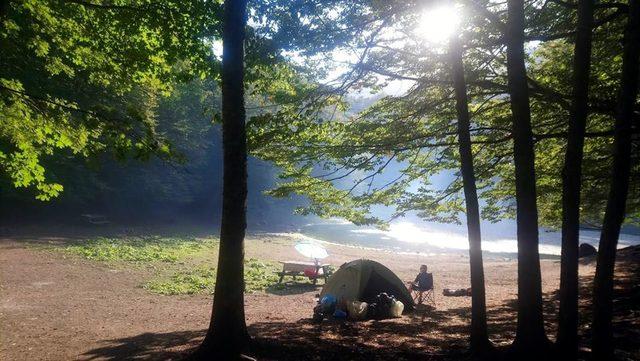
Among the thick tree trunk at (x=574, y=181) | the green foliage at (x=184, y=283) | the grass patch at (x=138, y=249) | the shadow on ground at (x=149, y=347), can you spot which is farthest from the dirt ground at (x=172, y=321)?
the grass patch at (x=138, y=249)

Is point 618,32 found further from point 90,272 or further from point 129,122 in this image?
point 90,272

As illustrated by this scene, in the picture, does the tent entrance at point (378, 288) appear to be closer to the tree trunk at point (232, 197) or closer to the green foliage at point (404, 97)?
the green foliage at point (404, 97)

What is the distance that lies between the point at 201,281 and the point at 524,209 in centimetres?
1463

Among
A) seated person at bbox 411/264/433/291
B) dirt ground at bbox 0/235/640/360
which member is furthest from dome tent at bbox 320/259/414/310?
seated person at bbox 411/264/433/291

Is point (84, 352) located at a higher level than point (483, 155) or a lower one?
lower

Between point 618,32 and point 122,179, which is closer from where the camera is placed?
point 618,32

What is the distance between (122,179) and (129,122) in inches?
1687

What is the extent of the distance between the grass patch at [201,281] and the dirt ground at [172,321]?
31.1 inches

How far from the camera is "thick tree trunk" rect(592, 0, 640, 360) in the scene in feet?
20.6

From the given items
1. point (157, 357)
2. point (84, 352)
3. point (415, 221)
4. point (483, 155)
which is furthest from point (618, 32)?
point (415, 221)

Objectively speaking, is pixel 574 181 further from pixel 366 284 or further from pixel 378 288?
pixel 378 288

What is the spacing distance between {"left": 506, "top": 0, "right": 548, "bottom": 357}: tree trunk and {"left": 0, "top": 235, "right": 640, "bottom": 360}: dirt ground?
143 centimetres

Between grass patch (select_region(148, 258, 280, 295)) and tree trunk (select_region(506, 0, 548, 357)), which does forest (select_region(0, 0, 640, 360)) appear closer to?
tree trunk (select_region(506, 0, 548, 357))

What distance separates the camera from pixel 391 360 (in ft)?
23.6
